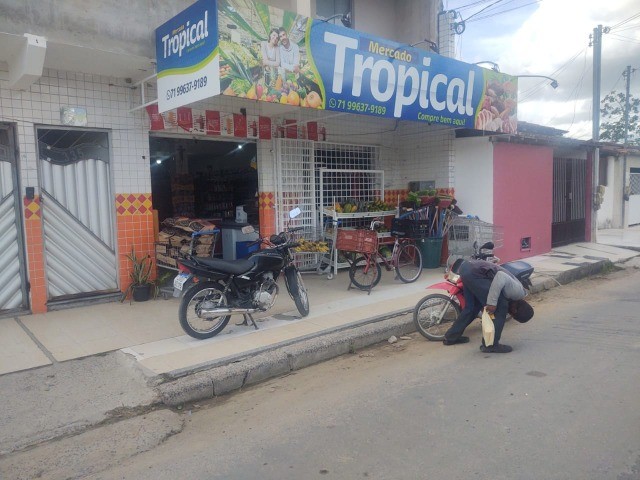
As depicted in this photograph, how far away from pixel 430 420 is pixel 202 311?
112 inches

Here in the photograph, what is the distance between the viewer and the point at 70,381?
469 centimetres

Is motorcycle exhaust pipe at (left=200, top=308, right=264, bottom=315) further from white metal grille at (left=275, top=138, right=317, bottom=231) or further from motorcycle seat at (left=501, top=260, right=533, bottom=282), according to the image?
white metal grille at (left=275, top=138, right=317, bottom=231)

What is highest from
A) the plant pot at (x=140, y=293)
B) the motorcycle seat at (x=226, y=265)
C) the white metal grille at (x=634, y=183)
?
the white metal grille at (x=634, y=183)

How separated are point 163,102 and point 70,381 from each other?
356cm

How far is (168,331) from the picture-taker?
6.06m

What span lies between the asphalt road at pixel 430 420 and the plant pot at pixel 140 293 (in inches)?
129

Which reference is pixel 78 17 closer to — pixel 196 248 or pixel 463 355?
pixel 196 248

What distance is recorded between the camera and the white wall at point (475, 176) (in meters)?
10.4

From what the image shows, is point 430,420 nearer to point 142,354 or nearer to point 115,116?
point 142,354

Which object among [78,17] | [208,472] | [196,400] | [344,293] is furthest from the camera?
[344,293]

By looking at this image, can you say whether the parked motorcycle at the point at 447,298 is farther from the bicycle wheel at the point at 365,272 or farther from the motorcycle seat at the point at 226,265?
the motorcycle seat at the point at 226,265

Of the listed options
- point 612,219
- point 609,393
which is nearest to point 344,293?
point 609,393

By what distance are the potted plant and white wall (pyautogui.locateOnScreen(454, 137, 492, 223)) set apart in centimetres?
672

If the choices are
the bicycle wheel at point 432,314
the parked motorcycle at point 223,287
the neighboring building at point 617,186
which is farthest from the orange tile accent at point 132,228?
the neighboring building at point 617,186
